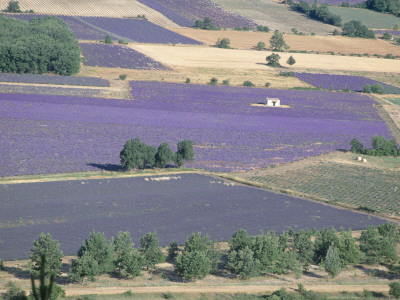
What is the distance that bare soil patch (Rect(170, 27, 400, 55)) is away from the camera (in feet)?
412

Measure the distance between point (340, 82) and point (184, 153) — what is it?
2091 inches

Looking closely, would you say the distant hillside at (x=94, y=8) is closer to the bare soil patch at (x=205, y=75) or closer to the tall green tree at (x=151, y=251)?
the bare soil patch at (x=205, y=75)

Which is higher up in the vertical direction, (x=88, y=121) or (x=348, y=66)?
(x=348, y=66)

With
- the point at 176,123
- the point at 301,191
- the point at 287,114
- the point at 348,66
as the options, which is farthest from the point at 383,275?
the point at 348,66

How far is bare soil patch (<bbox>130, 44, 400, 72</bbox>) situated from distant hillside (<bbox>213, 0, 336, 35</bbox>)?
2176 centimetres

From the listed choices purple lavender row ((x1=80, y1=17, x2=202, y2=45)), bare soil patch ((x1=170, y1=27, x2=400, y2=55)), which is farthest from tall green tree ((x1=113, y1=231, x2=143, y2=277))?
bare soil patch ((x1=170, y1=27, x2=400, y2=55))

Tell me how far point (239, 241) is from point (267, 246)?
1528 mm

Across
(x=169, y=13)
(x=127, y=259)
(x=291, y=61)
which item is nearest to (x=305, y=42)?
(x=291, y=61)

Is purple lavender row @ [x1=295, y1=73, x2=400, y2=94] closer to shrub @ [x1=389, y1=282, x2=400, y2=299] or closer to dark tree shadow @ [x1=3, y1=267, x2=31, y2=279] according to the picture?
shrub @ [x1=389, y1=282, x2=400, y2=299]

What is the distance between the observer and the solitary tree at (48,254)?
105 feet

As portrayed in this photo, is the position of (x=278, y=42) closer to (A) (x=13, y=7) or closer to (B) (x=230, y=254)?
(A) (x=13, y=7)

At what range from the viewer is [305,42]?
129750 millimetres

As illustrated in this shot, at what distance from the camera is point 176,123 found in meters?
68.6

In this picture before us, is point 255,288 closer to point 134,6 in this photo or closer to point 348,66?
point 348,66
